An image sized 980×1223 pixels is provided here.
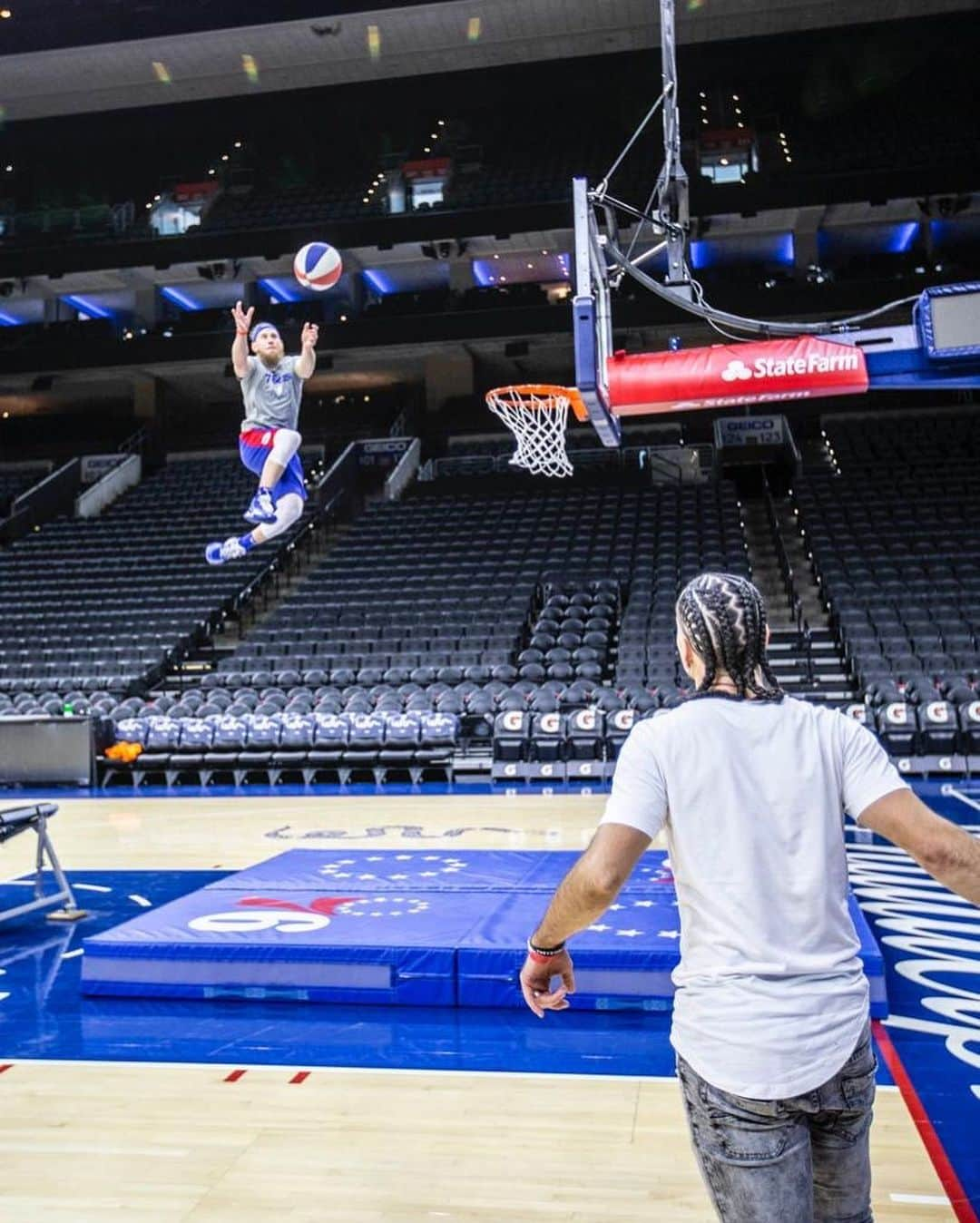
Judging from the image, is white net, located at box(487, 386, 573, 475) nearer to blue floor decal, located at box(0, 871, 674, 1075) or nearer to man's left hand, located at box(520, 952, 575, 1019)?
blue floor decal, located at box(0, 871, 674, 1075)

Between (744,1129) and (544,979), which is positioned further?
(544,979)

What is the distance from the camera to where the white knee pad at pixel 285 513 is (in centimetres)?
738

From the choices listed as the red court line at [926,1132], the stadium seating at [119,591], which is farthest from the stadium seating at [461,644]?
the red court line at [926,1132]

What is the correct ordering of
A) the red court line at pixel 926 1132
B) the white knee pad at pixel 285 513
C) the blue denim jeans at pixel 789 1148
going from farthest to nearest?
the white knee pad at pixel 285 513, the red court line at pixel 926 1132, the blue denim jeans at pixel 789 1148

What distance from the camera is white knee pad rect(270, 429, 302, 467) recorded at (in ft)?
24.5

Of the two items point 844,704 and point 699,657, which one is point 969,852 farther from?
point 844,704

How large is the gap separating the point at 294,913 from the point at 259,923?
251 mm

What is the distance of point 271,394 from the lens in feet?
24.5

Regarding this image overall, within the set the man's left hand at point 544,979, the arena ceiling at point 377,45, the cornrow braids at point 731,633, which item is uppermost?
the arena ceiling at point 377,45

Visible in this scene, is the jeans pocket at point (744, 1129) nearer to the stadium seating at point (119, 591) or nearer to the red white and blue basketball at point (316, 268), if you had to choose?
the red white and blue basketball at point (316, 268)

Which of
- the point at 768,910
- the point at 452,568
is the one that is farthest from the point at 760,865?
the point at 452,568

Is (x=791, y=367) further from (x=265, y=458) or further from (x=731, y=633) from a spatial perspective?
(x=731, y=633)

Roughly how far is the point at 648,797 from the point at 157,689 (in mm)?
16602

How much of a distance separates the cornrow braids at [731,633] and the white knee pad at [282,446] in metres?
5.76
